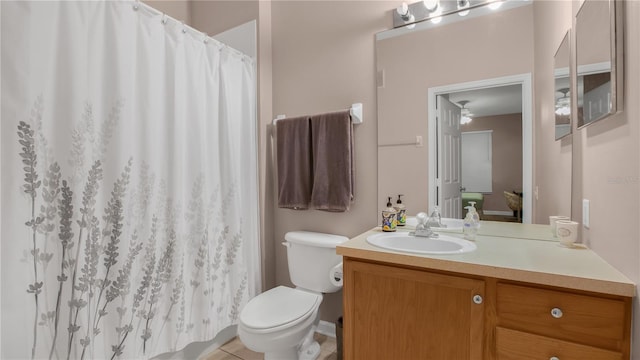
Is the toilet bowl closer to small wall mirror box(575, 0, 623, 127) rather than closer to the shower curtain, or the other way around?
the shower curtain

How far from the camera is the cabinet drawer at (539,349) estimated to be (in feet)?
2.84

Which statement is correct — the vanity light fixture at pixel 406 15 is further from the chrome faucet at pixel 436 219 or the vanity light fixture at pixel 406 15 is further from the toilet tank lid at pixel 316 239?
the toilet tank lid at pixel 316 239

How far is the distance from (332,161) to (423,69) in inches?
30.9

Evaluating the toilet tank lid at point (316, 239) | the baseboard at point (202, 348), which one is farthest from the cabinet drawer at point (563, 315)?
the baseboard at point (202, 348)

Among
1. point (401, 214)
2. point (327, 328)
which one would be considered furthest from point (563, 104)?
point (327, 328)

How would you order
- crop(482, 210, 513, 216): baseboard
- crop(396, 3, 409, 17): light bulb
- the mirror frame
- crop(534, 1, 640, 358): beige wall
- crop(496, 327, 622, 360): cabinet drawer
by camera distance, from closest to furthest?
1. crop(534, 1, 640, 358): beige wall
2. crop(496, 327, 622, 360): cabinet drawer
3. the mirror frame
4. crop(482, 210, 513, 216): baseboard
5. crop(396, 3, 409, 17): light bulb

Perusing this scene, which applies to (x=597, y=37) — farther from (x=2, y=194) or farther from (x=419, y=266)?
(x=2, y=194)

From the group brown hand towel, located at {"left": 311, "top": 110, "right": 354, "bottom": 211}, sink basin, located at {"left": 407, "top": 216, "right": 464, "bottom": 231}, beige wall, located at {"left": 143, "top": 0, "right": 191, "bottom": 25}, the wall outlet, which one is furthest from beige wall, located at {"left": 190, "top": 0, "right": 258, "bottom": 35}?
the wall outlet

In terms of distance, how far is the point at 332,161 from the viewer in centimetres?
197

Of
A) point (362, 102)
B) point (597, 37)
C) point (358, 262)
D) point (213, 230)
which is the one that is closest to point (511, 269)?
point (358, 262)

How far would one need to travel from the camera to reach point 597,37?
3.03 ft

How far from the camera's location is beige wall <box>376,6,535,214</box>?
148 cm

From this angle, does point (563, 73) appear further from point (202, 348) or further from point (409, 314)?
point (202, 348)

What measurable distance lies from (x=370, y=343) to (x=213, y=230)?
1116 mm
